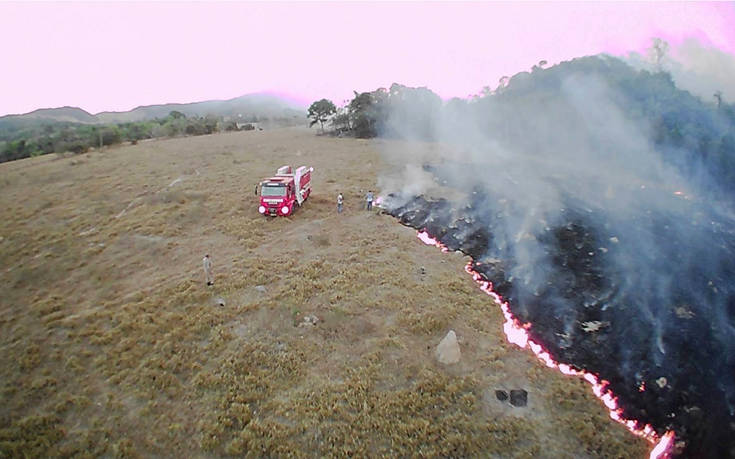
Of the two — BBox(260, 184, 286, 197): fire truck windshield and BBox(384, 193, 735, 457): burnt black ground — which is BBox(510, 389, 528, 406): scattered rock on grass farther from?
BBox(260, 184, 286, 197): fire truck windshield

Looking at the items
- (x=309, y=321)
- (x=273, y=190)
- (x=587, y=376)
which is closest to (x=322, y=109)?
(x=273, y=190)

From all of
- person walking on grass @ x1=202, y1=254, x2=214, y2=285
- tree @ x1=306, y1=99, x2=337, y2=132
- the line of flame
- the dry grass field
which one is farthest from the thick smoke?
tree @ x1=306, y1=99, x2=337, y2=132

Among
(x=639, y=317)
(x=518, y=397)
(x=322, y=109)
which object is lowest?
(x=639, y=317)

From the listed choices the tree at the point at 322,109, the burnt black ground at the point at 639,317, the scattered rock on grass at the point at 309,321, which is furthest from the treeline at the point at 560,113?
the scattered rock on grass at the point at 309,321

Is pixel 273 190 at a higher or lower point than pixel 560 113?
lower

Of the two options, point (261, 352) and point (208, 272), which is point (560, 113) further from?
point (261, 352)

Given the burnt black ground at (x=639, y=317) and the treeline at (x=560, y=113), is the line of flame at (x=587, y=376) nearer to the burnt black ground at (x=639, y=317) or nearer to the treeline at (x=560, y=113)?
the burnt black ground at (x=639, y=317)

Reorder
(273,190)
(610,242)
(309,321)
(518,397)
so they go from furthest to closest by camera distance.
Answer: (273,190), (610,242), (309,321), (518,397)
